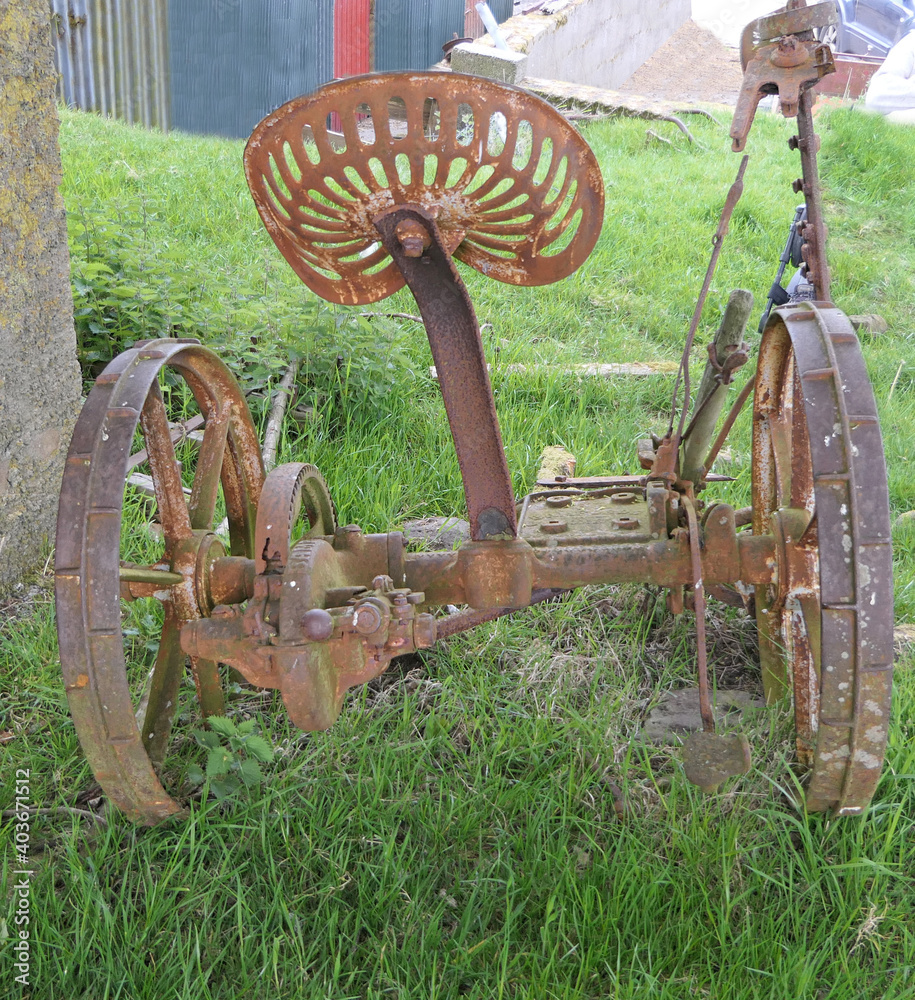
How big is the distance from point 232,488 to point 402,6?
33.4 feet

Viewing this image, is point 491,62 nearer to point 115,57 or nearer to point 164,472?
point 115,57

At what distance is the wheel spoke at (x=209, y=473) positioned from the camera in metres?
2.15

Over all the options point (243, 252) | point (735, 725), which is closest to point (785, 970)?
point (735, 725)

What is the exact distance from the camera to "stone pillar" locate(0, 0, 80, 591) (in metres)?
2.43

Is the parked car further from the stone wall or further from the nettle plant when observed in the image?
the nettle plant

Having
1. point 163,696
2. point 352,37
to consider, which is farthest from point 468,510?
point 352,37

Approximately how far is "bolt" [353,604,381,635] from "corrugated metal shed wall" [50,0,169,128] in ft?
23.9

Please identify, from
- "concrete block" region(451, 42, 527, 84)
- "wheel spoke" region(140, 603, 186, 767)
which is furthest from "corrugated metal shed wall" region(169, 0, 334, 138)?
"wheel spoke" region(140, 603, 186, 767)

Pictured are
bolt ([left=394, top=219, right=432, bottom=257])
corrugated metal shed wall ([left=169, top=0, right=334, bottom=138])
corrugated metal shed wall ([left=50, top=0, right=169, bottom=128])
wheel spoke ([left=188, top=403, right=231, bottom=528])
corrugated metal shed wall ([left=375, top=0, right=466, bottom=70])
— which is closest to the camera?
bolt ([left=394, top=219, right=432, bottom=257])

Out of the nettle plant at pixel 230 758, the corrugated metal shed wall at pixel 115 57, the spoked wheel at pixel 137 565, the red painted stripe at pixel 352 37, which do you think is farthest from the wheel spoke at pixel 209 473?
the red painted stripe at pixel 352 37

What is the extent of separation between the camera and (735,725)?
230cm

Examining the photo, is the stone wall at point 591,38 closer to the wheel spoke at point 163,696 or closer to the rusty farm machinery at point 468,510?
the rusty farm machinery at point 468,510

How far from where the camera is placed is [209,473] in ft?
7.18

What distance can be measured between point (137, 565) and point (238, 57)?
26.2ft
